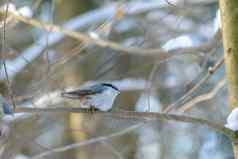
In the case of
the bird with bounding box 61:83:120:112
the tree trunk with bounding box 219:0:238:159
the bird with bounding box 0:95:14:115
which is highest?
the tree trunk with bounding box 219:0:238:159

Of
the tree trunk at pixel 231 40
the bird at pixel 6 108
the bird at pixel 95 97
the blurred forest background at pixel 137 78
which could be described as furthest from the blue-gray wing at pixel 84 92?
the blurred forest background at pixel 137 78

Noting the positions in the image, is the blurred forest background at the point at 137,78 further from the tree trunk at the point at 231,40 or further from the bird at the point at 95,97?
the tree trunk at the point at 231,40

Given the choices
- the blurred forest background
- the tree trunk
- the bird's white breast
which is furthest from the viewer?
the blurred forest background

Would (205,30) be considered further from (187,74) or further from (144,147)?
(144,147)

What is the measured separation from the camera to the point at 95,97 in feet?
10.5

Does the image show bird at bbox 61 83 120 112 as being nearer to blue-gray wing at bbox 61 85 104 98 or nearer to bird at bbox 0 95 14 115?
blue-gray wing at bbox 61 85 104 98

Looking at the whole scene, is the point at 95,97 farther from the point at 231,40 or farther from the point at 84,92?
the point at 231,40

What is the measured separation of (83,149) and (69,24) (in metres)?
1.12

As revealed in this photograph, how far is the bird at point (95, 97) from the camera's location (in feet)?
10.2

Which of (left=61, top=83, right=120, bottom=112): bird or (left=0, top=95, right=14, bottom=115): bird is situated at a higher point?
(left=61, top=83, right=120, bottom=112): bird

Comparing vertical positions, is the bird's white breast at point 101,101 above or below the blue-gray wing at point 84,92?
below

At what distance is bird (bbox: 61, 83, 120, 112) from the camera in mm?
3109

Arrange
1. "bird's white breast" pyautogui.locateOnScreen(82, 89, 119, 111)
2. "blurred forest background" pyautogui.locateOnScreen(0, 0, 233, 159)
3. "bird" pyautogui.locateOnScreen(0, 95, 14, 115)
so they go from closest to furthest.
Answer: "bird" pyautogui.locateOnScreen(0, 95, 14, 115)
"bird's white breast" pyautogui.locateOnScreen(82, 89, 119, 111)
"blurred forest background" pyautogui.locateOnScreen(0, 0, 233, 159)

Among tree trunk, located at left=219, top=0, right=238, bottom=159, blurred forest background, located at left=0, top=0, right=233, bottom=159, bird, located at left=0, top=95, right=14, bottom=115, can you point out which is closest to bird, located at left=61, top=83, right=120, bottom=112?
bird, located at left=0, top=95, right=14, bottom=115
